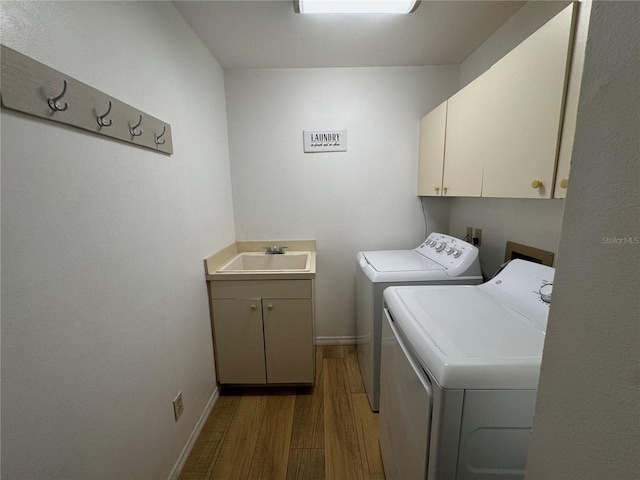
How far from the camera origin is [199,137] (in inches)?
62.6

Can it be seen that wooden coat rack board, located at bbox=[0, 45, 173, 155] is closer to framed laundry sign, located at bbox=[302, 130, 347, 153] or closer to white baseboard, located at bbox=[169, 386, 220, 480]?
framed laundry sign, located at bbox=[302, 130, 347, 153]

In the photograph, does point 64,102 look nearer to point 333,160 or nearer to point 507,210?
point 333,160

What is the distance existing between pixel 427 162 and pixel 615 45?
1.67 meters

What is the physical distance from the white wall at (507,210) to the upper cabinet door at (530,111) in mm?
353

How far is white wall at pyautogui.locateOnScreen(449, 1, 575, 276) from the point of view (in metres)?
1.24

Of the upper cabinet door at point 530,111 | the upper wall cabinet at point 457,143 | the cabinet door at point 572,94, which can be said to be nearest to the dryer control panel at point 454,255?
the upper wall cabinet at point 457,143

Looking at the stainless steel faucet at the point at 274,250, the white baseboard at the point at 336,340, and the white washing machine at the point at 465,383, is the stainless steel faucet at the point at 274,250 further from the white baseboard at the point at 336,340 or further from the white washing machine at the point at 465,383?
the white washing machine at the point at 465,383

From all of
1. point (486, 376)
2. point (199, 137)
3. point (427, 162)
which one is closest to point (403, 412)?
point (486, 376)

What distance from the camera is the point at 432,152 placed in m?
1.82

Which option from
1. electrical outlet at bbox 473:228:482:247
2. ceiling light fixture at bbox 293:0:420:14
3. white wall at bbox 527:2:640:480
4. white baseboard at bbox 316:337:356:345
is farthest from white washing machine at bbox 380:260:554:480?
ceiling light fixture at bbox 293:0:420:14

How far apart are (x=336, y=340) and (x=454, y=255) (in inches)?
53.9

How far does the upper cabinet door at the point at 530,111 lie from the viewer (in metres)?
0.84

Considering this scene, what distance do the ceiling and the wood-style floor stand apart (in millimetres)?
2412

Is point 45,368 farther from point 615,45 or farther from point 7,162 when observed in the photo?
point 615,45
